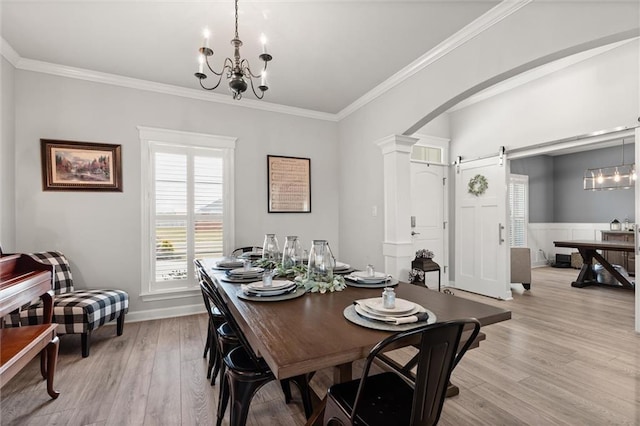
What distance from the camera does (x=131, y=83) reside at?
11.2 feet

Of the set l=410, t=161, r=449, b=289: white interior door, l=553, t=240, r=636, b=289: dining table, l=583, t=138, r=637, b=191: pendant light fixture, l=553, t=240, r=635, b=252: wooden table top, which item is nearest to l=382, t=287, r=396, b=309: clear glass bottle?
l=410, t=161, r=449, b=289: white interior door

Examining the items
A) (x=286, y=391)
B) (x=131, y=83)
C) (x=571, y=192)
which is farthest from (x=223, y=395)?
(x=571, y=192)

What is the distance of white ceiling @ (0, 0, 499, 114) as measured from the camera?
2.26 metres

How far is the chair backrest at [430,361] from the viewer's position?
3.00ft

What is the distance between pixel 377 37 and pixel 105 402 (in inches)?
137

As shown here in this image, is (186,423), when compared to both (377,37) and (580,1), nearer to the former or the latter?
(377,37)

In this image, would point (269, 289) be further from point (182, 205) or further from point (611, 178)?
point (611, 178)

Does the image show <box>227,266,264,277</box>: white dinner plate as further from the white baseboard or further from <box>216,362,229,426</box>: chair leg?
the white baseboard

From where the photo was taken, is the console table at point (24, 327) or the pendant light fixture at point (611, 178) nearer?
the console table at point (24, 327)

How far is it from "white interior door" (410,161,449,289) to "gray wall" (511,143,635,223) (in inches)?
143

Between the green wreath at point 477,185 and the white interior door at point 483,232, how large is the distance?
0.12 ft

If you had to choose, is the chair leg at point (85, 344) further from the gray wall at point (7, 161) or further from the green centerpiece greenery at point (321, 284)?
the green centerpiece greenery at point (321, 284)

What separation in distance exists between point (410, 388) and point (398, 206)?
2.36 meters

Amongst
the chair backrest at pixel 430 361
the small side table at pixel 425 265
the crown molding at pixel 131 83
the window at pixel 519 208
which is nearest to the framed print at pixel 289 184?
the crown molding at pixel 131 83
